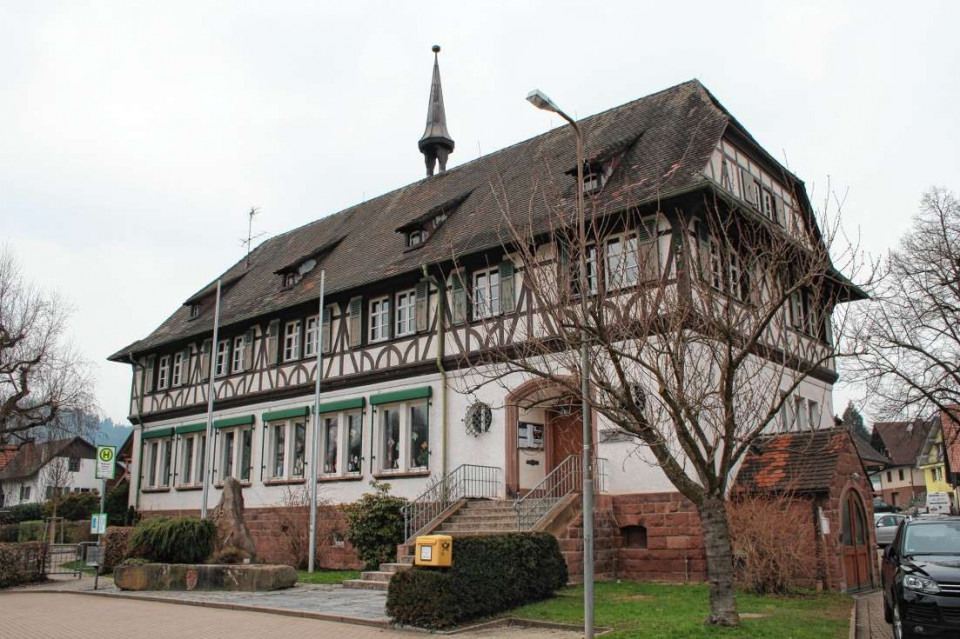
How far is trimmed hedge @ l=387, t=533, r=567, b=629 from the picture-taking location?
11812mm

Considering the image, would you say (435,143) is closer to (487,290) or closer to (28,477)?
(487,290)

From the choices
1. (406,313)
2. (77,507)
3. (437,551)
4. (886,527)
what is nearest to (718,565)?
(437,551)

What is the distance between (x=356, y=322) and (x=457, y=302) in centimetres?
399

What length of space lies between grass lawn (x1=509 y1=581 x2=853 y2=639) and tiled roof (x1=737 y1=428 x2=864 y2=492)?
2.13 m

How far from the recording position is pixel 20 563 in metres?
20.3

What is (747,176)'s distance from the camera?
68.5 ft

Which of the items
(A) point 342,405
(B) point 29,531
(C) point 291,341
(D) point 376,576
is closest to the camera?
(D) point 376,576

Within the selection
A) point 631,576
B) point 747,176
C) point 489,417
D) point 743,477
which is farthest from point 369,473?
point 747,176

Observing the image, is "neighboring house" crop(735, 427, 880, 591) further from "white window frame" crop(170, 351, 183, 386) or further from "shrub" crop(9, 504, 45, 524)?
"shrub" crop(9, 504, 45, 524)

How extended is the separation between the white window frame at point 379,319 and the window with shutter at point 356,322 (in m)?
0.25

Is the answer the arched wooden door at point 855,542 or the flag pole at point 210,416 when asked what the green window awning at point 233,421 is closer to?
the flag pole at point 210,416

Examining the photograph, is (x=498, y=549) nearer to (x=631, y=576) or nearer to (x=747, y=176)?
(x=631, y=576)

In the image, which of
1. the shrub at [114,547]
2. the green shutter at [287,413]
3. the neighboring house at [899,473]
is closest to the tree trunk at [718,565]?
the green shutter at [287,413]

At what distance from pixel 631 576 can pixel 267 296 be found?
51.9 ft
